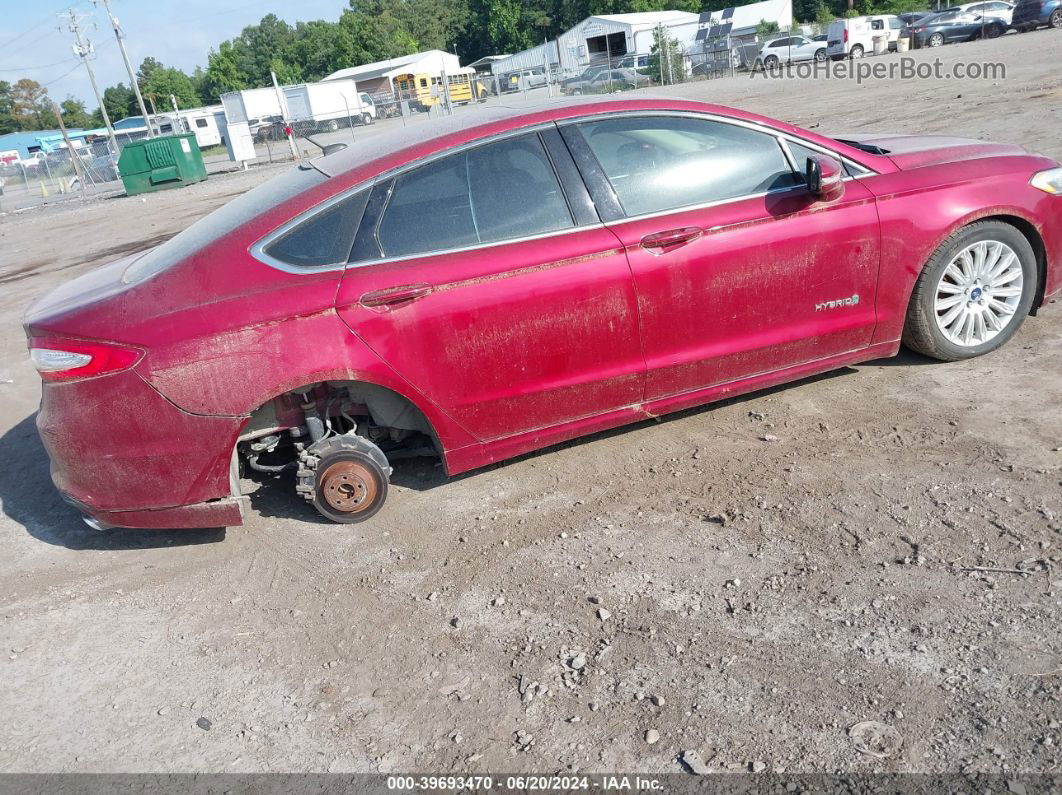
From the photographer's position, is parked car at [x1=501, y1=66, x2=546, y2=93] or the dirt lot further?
parked car at [x1=501, y1=66, x2=546, y2=93]

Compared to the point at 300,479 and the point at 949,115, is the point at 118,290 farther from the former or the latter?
the point at 949,115

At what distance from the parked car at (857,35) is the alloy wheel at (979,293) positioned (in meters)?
39.9

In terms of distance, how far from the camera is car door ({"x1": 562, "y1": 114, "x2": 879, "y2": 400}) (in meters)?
3.84

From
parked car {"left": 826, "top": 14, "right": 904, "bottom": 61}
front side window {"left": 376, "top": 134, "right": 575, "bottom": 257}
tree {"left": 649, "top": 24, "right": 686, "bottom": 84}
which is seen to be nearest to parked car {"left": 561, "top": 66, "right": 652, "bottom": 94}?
tree {"left": 649, "top": 24, "right": 686, "bottom": 84}

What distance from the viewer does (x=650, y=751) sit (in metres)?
2.43

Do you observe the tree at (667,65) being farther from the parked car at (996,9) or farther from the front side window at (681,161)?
the front side window at (681,161)

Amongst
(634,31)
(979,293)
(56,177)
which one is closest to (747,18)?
(634,31)

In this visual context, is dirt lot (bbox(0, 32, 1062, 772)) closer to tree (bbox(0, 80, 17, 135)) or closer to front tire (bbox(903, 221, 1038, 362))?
front tire (bbox(903, 221, 1038, 362))

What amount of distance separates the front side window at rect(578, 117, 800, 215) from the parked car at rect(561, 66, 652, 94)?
121ft

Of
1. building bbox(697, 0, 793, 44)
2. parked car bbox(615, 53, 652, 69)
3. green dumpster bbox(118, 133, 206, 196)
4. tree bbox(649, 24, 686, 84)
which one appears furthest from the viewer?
building bbox(697, 0, 793, 44)

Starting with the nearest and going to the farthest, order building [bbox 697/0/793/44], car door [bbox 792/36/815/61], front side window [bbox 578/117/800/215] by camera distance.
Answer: front side window [bbox 578/117/800/215] → car door [bbox 792/36/815/61] → building [bbox 697/0/793/44]

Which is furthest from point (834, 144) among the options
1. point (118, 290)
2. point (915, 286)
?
point (118, 290)

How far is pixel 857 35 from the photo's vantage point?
39.7 meters

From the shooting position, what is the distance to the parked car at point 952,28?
1481 inches
